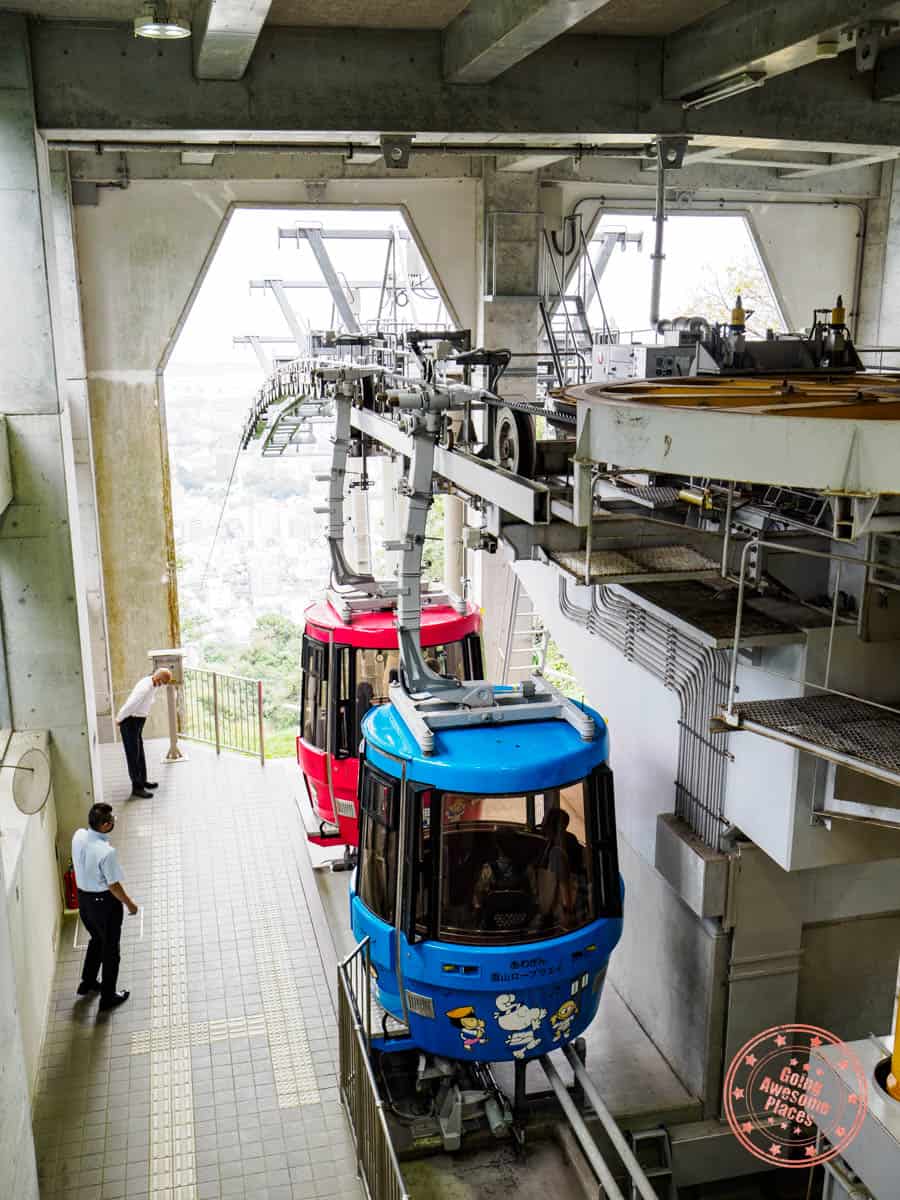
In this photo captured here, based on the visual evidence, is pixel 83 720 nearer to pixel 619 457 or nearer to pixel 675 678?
pixel 675 678

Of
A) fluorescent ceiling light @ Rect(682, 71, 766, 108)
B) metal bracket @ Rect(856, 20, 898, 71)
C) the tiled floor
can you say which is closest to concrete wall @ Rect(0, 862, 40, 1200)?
the tiled floor

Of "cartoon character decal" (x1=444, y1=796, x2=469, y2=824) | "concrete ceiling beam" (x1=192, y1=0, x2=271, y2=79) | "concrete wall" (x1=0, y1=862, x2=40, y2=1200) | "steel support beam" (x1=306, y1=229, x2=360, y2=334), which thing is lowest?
"concrete wall" (x1=0, y1=862, x2=40, y2=1200)

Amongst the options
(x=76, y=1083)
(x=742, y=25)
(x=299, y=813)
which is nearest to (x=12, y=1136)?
(x=76, y=1083)

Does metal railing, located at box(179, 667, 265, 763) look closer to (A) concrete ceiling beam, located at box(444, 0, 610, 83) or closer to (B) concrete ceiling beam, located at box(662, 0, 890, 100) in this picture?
A: (A) concrete ceiling beam, located at box(444, 0, 610, 83)

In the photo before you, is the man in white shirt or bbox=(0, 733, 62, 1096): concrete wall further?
the man in white shirt

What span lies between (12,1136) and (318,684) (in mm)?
4205

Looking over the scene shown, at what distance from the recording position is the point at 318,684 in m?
8.44

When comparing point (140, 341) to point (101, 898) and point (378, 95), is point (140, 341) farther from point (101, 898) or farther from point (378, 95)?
point (101, 898)

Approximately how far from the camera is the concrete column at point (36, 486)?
8016mm

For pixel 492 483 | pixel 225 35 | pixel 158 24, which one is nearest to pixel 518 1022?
pixel 492 483

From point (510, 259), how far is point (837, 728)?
11.3m

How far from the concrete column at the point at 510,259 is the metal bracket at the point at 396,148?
21.0 feet

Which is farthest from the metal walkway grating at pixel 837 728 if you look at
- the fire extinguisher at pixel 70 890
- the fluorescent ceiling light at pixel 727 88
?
the fire extinguisher at pixel 70 890

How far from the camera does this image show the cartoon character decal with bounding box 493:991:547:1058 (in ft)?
18.7
